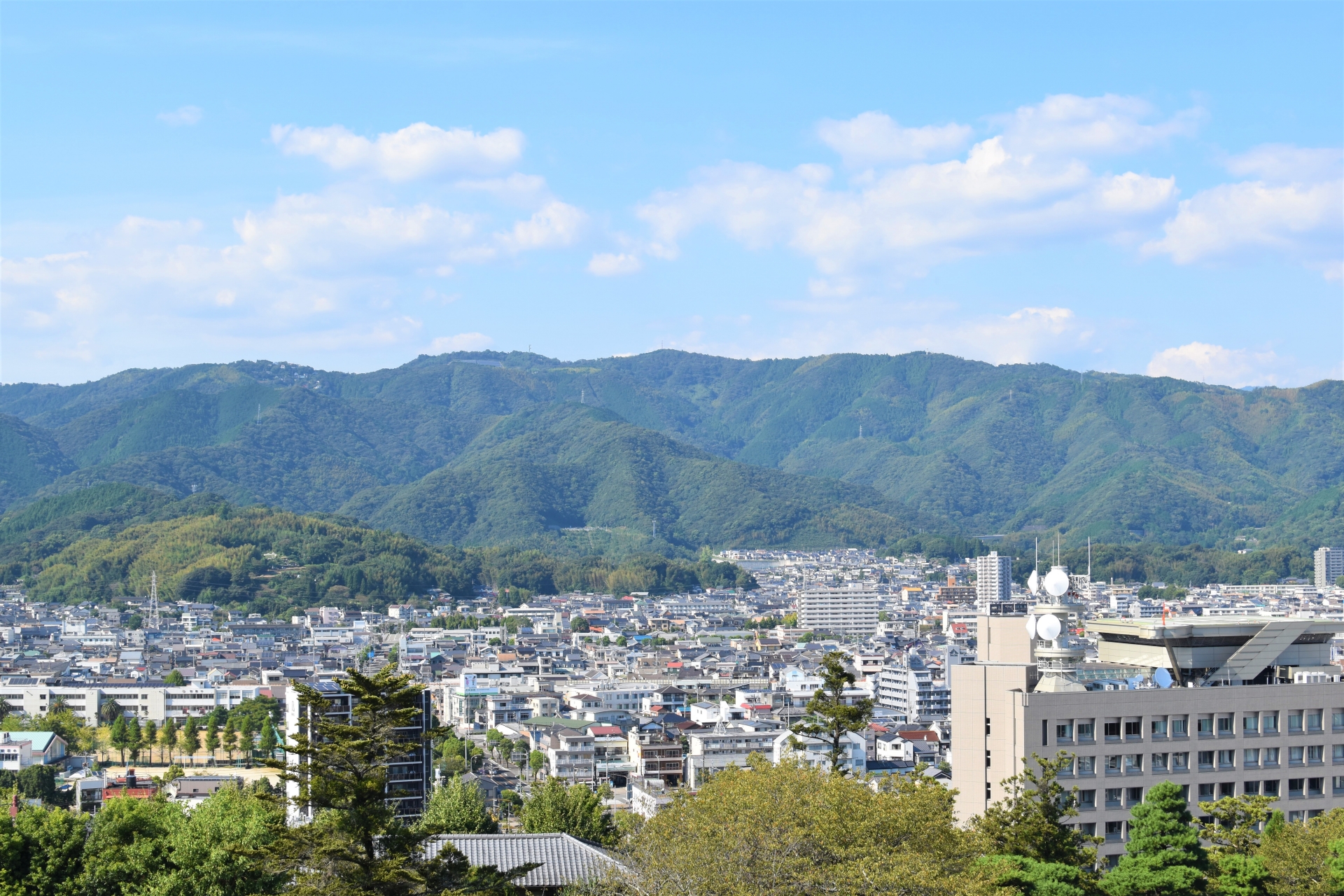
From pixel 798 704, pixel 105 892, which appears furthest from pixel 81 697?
pixel 105 892

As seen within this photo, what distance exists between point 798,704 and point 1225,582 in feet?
401

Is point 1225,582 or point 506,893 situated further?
point 1225,582

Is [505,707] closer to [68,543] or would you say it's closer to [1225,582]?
[68,543]

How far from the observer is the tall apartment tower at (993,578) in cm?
16400

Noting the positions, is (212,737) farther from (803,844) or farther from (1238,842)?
(1238,842)

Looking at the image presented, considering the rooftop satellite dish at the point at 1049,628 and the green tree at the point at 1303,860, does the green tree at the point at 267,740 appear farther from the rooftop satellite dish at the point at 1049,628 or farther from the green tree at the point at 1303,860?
the green tree at the point at 1303,860

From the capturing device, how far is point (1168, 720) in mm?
29516

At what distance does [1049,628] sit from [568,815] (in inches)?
588

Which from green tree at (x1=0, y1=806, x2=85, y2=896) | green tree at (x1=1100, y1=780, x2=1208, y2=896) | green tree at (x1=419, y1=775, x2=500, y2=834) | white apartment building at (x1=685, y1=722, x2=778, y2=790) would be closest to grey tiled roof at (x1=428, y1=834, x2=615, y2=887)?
green tree at (x1=0, y1=806, x2=85, y2=896)

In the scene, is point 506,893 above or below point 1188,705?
below

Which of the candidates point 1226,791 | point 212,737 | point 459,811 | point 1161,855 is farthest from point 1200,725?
point 212,737

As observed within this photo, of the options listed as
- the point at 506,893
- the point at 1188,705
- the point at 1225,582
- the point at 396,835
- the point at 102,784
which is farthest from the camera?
the point at 1225,582

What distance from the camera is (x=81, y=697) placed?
273ft

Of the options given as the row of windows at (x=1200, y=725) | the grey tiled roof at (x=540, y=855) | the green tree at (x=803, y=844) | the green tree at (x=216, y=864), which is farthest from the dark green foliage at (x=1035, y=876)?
the green tree at (x=216, y=864)
